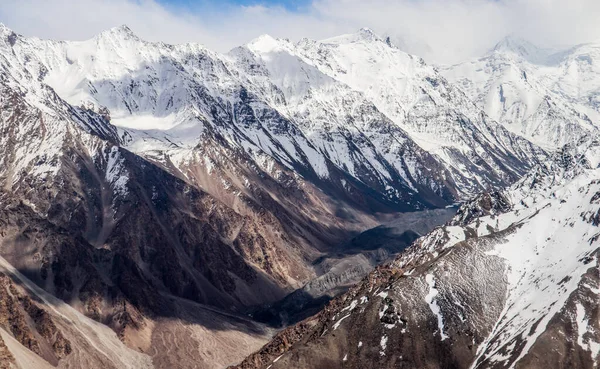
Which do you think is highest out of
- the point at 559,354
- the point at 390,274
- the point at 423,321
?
the point at 390,274

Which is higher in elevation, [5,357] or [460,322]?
[5,357]

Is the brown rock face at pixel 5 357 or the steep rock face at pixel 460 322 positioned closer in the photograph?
the steep rock face at pixel 460 322

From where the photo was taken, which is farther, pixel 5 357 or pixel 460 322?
pixel 5 357

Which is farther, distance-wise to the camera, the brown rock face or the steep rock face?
the brown rock face

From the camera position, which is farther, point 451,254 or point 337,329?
point 451,254

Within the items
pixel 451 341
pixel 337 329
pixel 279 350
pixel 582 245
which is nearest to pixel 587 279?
pixel 582 245

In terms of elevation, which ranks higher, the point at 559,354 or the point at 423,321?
the point at 423,321

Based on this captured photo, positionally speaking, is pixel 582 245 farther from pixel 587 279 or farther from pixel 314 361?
pixel 314 361

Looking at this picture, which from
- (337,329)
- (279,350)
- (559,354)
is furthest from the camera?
(279,350)

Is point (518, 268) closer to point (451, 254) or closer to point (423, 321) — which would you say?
point (451, 254)

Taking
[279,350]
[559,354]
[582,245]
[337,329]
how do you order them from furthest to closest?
[582,245], [279,350], [337,329], [559,354]
